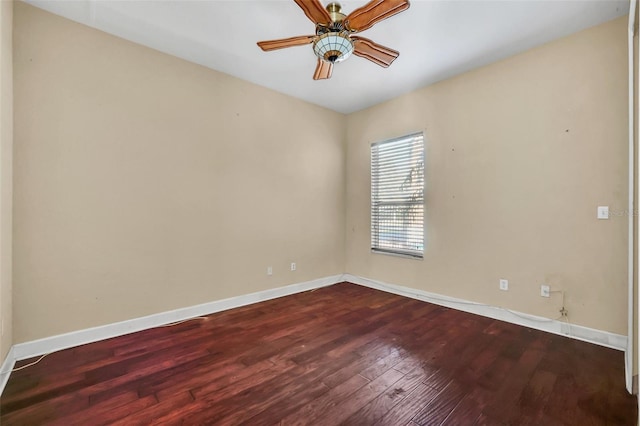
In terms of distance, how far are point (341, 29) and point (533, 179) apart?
235 cm

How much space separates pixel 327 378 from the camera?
195 centimetres

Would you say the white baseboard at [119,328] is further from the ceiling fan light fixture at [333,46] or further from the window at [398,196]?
the ceiling fan light fixture at [333,46]

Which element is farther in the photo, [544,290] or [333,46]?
[544,290]

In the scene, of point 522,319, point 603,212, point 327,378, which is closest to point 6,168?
point 327,378

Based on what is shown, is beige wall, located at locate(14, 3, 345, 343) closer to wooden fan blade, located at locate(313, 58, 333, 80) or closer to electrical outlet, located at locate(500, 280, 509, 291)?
wooden fan blade, located at locate(313, 58, 333, 80)

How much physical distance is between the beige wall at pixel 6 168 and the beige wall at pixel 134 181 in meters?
0.09

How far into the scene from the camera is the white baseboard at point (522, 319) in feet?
7.79

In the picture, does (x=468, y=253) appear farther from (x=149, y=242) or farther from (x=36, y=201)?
(x=36, y=201)

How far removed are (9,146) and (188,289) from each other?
1.87 m

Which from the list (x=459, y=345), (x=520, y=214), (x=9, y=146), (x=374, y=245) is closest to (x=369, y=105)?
(x=374, y=245)

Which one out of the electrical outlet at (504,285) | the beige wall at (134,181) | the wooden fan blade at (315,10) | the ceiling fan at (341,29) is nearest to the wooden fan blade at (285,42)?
the ceiling fan at (341,29)

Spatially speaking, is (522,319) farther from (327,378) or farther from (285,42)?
(285,42)

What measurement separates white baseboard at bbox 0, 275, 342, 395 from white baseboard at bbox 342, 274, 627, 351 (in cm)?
173

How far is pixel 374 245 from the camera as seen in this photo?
432 cm
